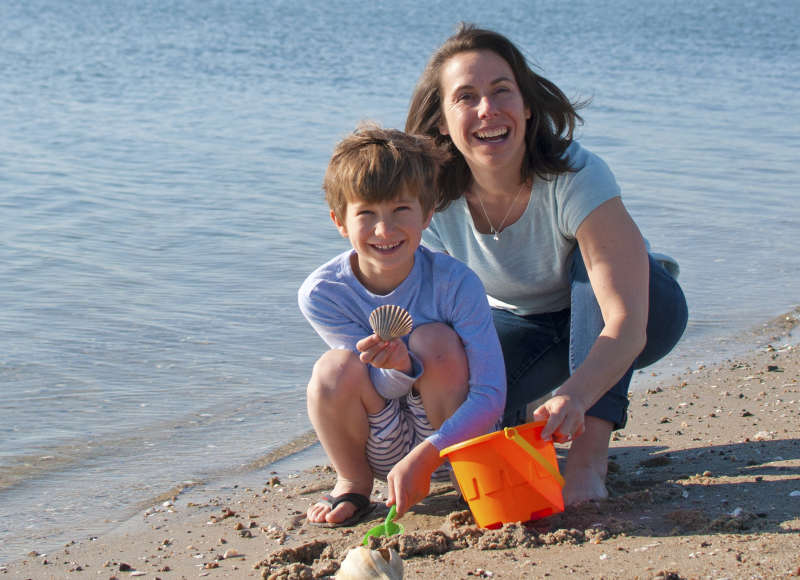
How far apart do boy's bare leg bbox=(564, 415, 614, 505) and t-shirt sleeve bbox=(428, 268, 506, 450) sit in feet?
0.88

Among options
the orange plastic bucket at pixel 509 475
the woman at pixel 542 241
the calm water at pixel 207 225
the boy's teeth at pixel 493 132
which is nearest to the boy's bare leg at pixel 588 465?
the woman at pixel 542 241

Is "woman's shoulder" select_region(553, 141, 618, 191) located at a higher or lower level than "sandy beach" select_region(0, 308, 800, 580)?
higher

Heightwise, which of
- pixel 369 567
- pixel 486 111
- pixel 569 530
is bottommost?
pixel 569 530

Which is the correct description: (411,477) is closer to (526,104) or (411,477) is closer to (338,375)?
(338,375)

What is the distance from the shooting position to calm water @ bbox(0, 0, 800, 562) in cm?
421

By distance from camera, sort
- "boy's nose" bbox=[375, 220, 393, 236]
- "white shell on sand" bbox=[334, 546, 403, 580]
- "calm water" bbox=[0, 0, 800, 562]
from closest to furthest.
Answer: "white shell on sand" bbox=[334, 546, 403, 580] < "boy's nose" bbox=[375, 220, 393, 236] < "calm water" bbox=[0, 0, 800, 562]

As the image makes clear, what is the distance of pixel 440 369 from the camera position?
300 cm

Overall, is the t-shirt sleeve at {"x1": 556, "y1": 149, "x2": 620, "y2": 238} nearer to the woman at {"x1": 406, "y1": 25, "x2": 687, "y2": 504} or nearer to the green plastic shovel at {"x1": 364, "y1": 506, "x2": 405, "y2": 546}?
the woman at {"x1": 406, "y1": 25, "x2": 687, "y2": 504}

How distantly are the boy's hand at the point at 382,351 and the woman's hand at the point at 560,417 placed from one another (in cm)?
42

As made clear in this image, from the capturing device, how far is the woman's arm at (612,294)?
292 cm

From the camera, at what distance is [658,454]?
3639 millimetres

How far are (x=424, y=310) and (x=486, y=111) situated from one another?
2.13 ft

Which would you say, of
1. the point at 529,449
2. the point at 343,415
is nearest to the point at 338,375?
the point at 343,415

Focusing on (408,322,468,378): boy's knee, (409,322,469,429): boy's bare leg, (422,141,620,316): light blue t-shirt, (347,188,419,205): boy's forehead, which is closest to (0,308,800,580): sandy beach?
(409,322,469,429): boy's bare leg
